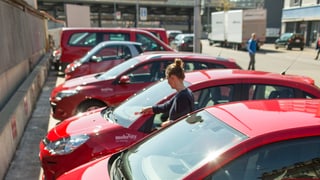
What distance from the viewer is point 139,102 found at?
13.9 feet

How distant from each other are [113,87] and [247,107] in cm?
407

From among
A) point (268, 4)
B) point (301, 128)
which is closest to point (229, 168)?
point (301, 128)

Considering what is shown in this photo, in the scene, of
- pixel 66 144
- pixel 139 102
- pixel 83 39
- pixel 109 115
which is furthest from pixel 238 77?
pixel 83 39

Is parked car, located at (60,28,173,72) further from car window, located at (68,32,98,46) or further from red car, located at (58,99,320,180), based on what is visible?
red car, located at (58,99,320,180)

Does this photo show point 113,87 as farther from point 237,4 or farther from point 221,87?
A: point 237,4

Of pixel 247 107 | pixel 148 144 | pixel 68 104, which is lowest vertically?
pixel 68 104

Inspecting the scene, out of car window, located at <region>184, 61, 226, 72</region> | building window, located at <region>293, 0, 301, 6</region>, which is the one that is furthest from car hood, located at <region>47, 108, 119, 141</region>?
building window, located at <region>293, 0, 301, 6</region>

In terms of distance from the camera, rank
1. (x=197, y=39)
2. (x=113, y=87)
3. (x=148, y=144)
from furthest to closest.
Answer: (x=197, y=39), (x=113, y=87), (x=148, y=144)

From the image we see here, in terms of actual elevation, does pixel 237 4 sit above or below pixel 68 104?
above

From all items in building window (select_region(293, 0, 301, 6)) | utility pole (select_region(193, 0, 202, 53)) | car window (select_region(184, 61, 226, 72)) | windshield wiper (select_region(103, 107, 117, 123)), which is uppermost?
building window (select_region(293, 0, 301, 6))

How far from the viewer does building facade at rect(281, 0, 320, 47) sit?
3222cm

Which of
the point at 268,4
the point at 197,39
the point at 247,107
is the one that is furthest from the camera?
the point at 268,4

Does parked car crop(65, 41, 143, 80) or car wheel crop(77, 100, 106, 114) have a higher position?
parked car crop(65, 41, 143, 80)

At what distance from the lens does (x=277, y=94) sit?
4152 millimetres
